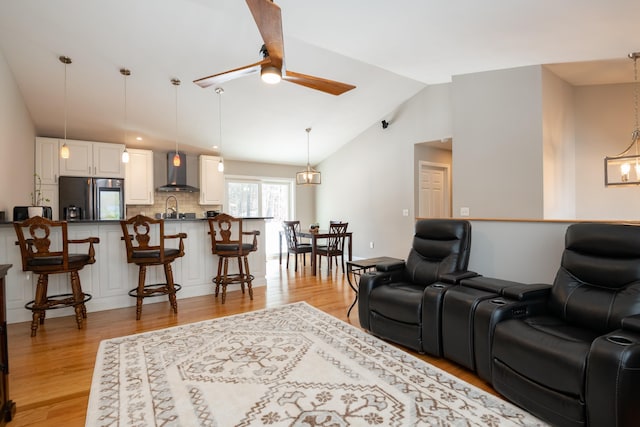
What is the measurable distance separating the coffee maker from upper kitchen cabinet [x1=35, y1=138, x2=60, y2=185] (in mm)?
508

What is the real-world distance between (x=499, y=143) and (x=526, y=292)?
2.94 meters

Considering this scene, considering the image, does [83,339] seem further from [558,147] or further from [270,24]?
[558,147]

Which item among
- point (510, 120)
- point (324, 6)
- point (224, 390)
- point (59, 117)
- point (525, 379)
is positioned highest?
point (324, 6)

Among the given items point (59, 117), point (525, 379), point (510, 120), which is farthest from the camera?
point (59, 117)

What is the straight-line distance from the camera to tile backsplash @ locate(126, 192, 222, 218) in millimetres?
6520

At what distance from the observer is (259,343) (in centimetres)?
275

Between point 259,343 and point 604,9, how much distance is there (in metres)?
4.10

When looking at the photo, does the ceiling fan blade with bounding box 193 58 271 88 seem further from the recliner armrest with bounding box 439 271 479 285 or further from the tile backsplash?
the tile backsplash

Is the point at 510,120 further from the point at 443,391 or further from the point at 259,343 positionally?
the point at 259,343

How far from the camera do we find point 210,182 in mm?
6965

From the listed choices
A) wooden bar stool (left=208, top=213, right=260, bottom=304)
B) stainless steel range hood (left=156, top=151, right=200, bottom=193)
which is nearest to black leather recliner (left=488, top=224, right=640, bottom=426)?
wooden bar stool (left=208, top=213, right=260, bottom=304)

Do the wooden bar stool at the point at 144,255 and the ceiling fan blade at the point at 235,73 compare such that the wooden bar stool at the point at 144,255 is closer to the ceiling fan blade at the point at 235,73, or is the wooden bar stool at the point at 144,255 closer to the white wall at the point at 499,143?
the ceiling fan blade at the point at 235,73

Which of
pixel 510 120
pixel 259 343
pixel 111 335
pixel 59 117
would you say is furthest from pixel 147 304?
pixel 510 120

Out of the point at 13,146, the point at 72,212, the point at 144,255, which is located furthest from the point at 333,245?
the point at 13,146
